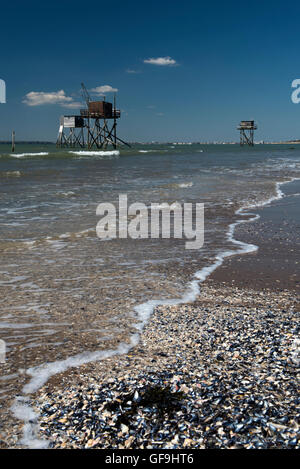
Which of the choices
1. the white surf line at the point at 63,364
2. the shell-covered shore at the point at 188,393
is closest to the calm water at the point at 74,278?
the white surf line at the point at 63,364

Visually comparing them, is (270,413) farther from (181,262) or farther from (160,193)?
(160,193)

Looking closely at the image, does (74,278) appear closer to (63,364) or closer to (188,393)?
(63,364)

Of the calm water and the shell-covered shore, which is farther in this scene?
the calm water

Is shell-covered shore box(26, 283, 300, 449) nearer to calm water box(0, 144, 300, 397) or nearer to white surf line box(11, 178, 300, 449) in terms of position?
white surf line box(11, 178, 300, 449)

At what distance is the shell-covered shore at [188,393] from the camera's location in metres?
2.04

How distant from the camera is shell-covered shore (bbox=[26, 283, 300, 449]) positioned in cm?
204

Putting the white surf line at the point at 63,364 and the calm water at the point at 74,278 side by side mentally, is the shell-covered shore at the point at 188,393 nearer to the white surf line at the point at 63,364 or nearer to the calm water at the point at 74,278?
the white surf line at the point at 63,364

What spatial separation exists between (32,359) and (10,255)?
312 cm

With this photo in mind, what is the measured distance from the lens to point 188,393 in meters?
2.36

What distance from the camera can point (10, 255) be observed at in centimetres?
567

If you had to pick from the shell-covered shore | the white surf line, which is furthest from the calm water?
the shell-covered shore

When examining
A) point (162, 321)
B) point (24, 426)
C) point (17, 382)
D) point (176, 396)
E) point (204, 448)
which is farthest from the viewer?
point (162, 321)

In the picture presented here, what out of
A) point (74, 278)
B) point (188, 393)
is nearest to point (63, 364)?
point (188, 393)

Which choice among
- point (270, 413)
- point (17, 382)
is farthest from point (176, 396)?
point (17, 382)
